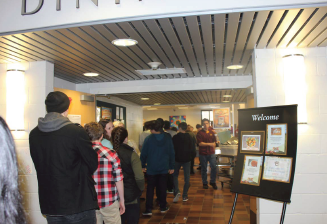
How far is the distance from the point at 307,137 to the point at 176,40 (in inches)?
78.0

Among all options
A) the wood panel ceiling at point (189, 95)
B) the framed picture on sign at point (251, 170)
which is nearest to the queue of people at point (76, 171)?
the framed picture on sign at point (251, 170)

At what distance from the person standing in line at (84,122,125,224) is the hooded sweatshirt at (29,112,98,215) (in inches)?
16.4

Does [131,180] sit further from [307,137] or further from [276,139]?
[307,137]

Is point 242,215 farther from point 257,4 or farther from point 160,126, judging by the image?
point 257,4

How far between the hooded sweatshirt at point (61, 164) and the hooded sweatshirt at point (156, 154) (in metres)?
2.37

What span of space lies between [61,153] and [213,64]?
3.16 metres

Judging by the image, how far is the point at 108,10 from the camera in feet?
8.12

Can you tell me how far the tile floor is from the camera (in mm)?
4238

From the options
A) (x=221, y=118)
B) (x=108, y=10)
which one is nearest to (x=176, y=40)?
(x=108, y=10)

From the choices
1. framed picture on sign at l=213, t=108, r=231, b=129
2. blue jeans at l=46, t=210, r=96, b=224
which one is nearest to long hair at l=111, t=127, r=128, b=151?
blue jeans at l=46, t=210, r=96, b=224

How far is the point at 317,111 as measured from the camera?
11.5 ft

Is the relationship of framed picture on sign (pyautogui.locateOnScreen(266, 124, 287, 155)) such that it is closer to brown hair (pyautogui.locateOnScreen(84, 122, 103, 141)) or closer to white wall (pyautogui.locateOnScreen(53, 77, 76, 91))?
brown hair (pyautogui.locateOnScreen(84, 122, 103, 141))

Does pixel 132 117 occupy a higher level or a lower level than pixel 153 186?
higher

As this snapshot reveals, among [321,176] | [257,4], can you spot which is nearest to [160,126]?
[321,176]
